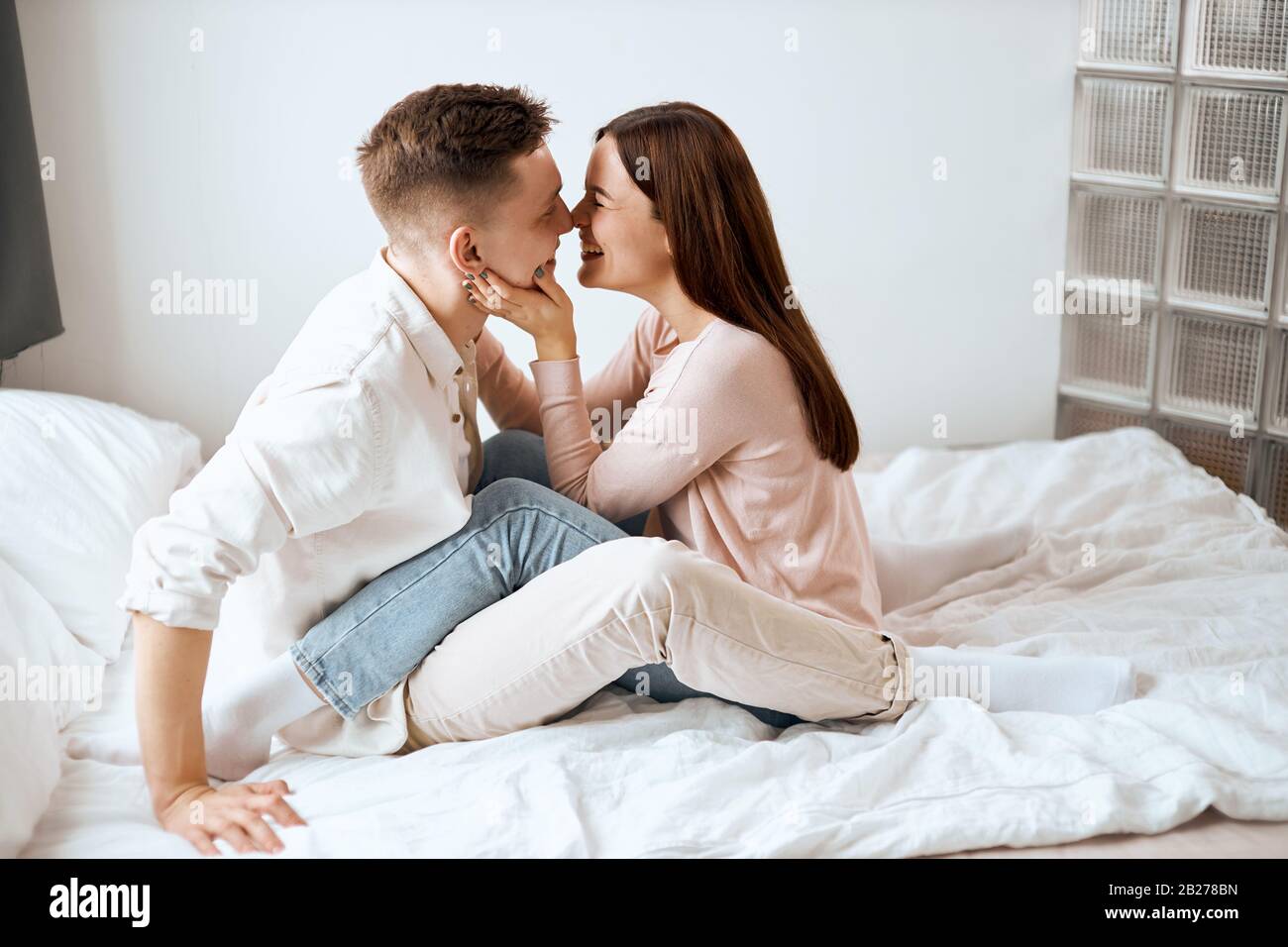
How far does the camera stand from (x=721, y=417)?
4.80ft

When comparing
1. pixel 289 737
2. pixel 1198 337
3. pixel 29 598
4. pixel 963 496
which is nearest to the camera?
pixel 289 737

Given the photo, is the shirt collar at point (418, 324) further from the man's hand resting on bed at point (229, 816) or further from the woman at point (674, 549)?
the man's hand resting on bed at point (229, 816)

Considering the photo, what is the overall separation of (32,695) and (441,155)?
29.0 inches

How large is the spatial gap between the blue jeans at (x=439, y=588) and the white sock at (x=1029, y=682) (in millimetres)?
405

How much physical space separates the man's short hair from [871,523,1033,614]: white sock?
0.79 m

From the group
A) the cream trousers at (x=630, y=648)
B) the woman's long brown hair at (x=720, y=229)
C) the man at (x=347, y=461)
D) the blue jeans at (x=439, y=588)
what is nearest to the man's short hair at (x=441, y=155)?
the man at (x=347, y=461)

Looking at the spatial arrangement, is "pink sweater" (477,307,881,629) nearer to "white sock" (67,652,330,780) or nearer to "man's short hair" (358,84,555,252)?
"man's short hair" (358,84,555,252)

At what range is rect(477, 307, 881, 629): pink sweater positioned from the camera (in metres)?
1.47

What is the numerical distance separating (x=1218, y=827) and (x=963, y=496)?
3.10ft

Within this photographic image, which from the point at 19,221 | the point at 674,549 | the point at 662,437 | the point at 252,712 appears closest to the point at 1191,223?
the point at 662,437
